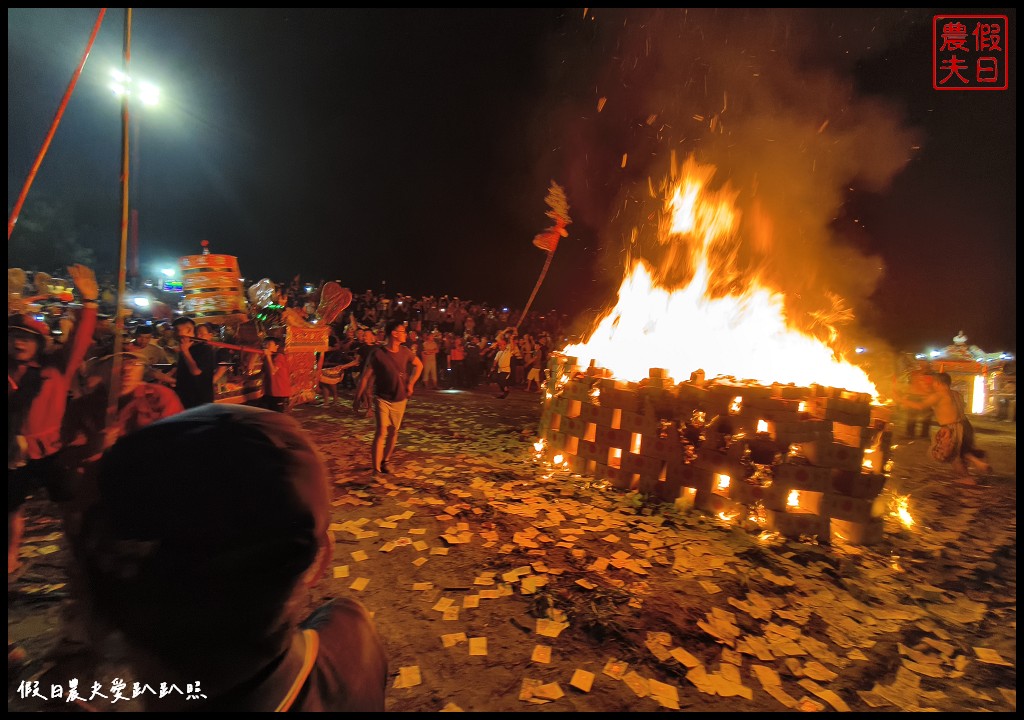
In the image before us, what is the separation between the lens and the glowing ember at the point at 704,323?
8.12 meters

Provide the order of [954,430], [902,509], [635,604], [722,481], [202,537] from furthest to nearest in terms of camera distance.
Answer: [954,430], [902,509], [722,481], [635,604], [202,537]

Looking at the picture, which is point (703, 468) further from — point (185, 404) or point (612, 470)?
point (185, 404)

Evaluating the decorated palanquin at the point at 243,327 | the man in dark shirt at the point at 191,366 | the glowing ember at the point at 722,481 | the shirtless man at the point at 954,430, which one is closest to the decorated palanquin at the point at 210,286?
the decorated palanquin at the point at 243,327

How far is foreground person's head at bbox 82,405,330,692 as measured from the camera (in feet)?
3.37

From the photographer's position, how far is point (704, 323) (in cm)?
904

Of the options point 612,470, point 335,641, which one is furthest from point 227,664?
point 612,470

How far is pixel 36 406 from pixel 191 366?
7.57 ft

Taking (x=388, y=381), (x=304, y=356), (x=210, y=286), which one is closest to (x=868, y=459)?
(x=388, y=381)

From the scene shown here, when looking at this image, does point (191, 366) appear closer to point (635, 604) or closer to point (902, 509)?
point (635, 604)

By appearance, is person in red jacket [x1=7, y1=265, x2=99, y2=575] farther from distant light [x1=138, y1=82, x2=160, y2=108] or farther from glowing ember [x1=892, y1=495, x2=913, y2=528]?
glowing ember [x1=892, y1=495, x2=913, y2=528]

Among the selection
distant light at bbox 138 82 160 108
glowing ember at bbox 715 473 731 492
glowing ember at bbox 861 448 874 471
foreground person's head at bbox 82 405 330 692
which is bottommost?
glowing ember at bbox 715 473 731 492

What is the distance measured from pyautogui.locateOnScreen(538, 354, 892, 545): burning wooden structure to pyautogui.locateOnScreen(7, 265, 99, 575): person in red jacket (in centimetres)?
699

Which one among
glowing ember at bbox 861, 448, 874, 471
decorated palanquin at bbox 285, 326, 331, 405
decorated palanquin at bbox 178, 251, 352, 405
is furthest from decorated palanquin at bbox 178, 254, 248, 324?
glowing ember at bbox 861, 448, 874, 471

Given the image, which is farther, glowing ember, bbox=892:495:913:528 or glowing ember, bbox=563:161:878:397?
glowing ember, bbox=563:161:878:397
